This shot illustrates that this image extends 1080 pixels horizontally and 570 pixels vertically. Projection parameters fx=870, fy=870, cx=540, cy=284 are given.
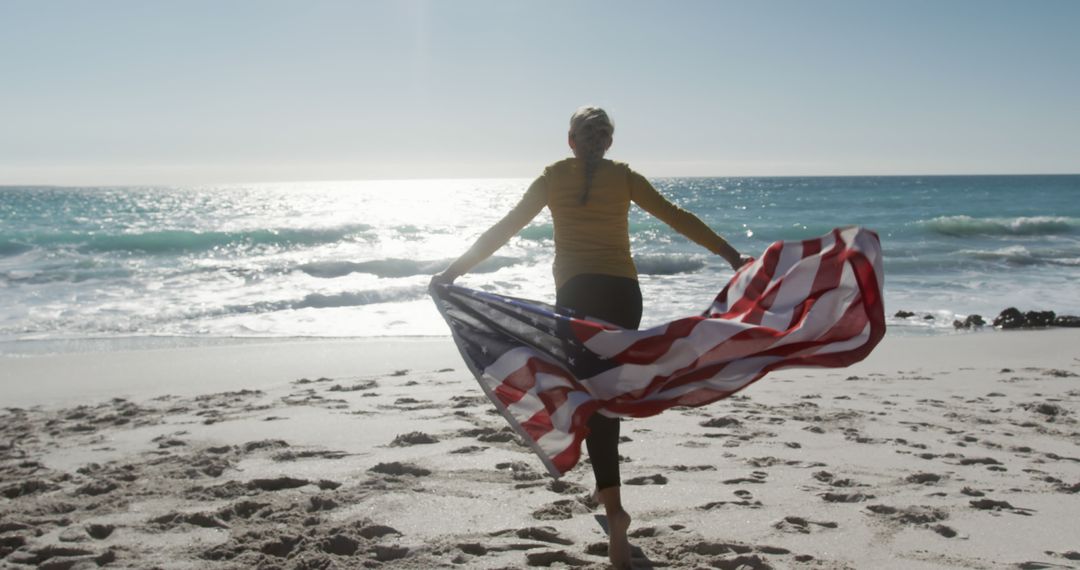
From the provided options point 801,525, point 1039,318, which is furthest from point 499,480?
point 1039,318

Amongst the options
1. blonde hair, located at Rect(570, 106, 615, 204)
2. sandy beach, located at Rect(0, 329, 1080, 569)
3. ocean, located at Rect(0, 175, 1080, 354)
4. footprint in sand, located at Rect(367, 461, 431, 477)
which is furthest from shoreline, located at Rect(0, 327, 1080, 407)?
blonde hair, located at Rect(570, 106, 615, 204)

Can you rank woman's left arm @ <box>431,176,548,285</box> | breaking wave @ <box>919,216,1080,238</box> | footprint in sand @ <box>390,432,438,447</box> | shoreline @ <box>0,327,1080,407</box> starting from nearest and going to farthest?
woman's left arm @ <box>431,176,548,285</box>, footprint in sand @ <box>390,432,438,447</box>, shoreline @ <box>0,327,1080,407</box>, breaking wave @ <box>919,216,1080,238</box>

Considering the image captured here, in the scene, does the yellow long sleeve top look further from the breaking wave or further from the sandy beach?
the breaking wave

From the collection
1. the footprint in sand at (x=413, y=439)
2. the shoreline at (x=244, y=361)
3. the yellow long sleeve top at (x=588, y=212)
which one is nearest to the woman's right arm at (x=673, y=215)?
the yellow long sleeve top at (x=588, y=212)

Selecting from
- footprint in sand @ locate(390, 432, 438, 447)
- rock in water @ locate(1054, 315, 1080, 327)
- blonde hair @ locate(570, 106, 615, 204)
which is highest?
blonde hair @ locate(570, 106, 615, 204)

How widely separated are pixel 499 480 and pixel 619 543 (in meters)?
1.29

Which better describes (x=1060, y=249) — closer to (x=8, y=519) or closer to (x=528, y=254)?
(x=528, y=254)

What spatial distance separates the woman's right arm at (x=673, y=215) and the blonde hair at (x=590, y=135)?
7.7 inches

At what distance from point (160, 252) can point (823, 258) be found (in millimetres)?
27773

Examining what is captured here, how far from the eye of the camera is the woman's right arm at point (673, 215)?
3777 mm

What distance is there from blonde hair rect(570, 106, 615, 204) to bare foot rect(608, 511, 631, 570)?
52.6 inches

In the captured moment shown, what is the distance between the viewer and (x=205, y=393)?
7578 mm

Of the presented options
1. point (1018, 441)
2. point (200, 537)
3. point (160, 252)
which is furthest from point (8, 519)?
point (160, 252)

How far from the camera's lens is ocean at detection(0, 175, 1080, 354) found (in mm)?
13078
